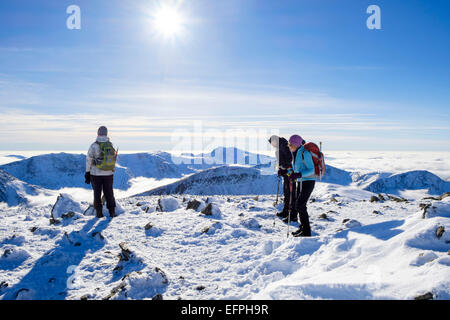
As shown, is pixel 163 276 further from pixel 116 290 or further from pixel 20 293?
pixel 20 293

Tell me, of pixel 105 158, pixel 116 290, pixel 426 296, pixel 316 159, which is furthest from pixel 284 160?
pixel 116 290

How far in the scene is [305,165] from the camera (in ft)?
27.7

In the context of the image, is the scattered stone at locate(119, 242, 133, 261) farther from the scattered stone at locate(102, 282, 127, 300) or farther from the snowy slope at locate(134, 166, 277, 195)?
the snowy slope at locate(134, 166, 277, 195)

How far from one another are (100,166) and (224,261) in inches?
261

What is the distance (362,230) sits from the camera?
7523 mm

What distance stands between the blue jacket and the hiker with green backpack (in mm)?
7328

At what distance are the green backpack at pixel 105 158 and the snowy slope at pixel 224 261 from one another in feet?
7.46

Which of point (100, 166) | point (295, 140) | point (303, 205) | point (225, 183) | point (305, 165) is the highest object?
point (295, 140)

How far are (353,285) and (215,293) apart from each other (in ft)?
8.13

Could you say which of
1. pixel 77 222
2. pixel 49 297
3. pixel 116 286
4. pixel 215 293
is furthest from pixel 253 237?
pixel 77 222

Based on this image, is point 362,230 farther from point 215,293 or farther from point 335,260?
point 215,293

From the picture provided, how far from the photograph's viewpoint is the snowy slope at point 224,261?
14.4 feet

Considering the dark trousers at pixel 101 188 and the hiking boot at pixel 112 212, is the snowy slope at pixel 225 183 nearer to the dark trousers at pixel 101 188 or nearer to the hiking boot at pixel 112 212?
the hiking boot at pixel 112 212

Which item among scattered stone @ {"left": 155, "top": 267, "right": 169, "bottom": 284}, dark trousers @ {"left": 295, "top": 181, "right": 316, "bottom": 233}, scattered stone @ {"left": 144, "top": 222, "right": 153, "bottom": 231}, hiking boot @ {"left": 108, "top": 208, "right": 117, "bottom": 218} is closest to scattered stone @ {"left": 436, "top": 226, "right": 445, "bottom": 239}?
dark trousers @ {"left": 295, "top": 181, "right": 316, "bottom": 233}
